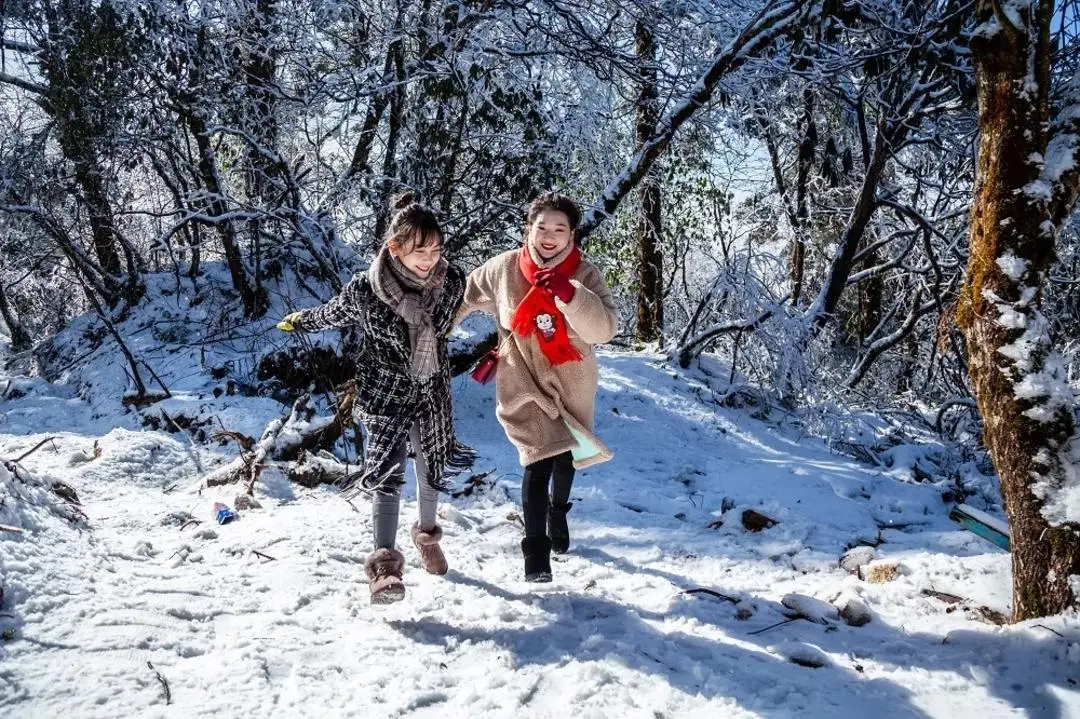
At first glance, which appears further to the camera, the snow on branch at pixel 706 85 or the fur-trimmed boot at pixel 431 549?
the snow on branch at pixel 706 85

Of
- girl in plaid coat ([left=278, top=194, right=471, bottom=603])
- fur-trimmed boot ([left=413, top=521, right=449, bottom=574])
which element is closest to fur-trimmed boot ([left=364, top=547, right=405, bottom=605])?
girl in plaid coat ([left=278, top=194, right=471, bottom=603])

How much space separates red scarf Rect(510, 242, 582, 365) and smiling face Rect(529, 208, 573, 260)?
0.06 m

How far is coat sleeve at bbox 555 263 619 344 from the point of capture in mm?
2869

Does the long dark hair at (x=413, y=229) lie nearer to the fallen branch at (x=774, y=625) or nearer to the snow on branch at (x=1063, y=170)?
the fallen branch at (x=774, y=625)

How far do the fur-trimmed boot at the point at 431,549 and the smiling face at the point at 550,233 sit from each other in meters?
1.28

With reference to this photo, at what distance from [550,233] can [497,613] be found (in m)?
1.51

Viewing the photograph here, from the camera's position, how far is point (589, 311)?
2881 millimetres

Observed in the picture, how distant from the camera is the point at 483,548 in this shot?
3631 millimetres

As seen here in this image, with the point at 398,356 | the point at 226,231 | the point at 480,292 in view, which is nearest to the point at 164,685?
the point at 398,356

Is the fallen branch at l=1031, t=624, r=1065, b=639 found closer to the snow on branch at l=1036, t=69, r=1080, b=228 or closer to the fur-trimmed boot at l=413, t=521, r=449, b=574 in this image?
the snow on branch at l=1036, t=69, r=1080, b=228

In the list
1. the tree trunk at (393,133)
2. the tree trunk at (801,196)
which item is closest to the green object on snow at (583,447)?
the tree trunk at (393,133)

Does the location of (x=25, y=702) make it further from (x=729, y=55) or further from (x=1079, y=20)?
(x=729, y=55)

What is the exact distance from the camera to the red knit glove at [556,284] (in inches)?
114

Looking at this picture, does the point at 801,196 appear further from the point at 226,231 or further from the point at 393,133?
the point at 226,231
